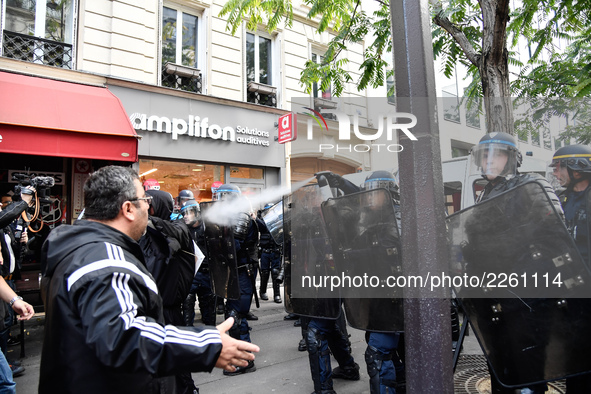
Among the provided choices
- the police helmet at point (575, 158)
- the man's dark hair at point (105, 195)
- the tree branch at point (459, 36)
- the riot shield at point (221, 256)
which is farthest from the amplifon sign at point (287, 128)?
the man's dark hair at point (105, 195)

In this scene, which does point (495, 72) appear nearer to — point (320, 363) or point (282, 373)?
point (320, 363)

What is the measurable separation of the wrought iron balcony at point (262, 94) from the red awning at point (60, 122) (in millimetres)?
4041

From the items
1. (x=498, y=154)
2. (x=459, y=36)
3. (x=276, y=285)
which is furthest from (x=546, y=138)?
(x=276, y=285)

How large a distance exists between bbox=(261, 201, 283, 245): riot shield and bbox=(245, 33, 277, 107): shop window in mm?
5831

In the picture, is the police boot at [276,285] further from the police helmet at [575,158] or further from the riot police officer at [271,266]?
the police helmet at [575,158]

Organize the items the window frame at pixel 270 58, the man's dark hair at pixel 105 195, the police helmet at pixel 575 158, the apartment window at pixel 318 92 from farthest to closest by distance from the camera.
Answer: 1. the apartment window at pixel 318 92
2. the window frame at pixel 270 58
3. the police helmet at pixel 575 158
4. the man's dark hair at pixel 105 195

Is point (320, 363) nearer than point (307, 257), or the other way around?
point (320, 363)

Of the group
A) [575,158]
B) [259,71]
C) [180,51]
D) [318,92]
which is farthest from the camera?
[318,92]

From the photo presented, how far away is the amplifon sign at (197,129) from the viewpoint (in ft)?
28.6

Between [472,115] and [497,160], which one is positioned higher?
[472,115]

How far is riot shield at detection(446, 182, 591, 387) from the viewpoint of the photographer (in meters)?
1.94

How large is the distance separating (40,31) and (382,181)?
825 centimetres

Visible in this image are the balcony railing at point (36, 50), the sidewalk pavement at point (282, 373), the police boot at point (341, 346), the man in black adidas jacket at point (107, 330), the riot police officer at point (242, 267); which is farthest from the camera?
the balcony railing at point (36, 50)

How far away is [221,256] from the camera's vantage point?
14.7 feet
